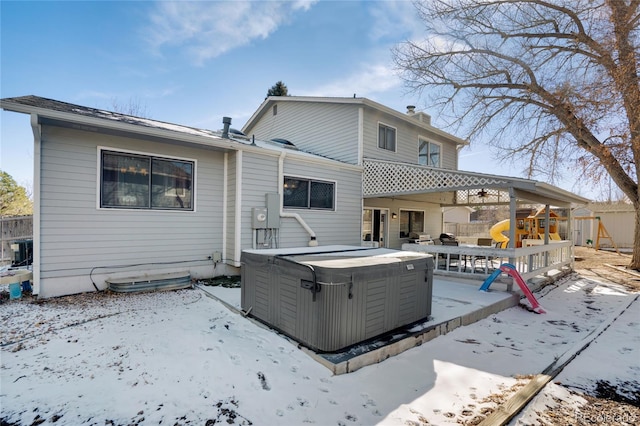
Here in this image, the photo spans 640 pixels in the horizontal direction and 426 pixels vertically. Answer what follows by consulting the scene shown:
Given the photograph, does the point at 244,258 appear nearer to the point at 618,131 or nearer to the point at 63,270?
the point at 63,270

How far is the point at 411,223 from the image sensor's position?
494 inches

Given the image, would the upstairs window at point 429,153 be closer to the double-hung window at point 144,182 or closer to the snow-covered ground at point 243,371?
the snow-covered ground at point 243,371

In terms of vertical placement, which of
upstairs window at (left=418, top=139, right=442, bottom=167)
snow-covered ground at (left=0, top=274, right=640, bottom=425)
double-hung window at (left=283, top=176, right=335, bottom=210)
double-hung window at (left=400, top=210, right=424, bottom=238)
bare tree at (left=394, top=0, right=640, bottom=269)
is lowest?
snow-covered ground at (left=0, top=274, right=640, bottom=425)

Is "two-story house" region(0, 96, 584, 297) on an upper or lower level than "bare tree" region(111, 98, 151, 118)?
lower

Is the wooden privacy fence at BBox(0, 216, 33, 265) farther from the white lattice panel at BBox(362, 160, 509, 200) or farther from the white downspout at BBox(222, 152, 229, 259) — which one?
the white lattice panel at BBox(362, 160, 509, 200)

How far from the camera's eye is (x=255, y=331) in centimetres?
389

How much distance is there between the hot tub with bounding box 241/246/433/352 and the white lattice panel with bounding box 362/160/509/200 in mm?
3541

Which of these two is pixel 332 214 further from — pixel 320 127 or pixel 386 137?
pixel 386 137

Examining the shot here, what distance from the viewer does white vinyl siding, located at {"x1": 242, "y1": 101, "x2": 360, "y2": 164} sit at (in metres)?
9.91

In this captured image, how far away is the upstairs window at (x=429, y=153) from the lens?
40.4 ft

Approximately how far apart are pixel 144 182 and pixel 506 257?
7.78 m

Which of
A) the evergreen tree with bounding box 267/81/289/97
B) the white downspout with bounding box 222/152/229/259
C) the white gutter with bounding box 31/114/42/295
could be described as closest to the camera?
the white gutter with bounding box 31/114/42/295

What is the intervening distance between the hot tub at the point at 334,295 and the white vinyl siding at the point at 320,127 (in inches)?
248


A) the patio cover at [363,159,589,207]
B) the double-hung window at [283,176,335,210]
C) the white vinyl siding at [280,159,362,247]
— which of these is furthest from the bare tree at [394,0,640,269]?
the double-hung window at [283,176,335,210]
